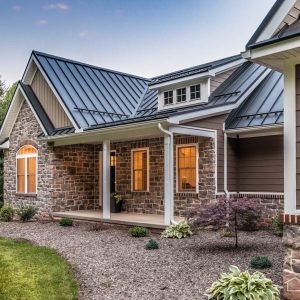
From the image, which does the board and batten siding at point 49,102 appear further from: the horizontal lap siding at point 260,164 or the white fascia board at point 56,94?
the horizontal lap siding at point 260,164

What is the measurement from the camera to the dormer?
1284cm

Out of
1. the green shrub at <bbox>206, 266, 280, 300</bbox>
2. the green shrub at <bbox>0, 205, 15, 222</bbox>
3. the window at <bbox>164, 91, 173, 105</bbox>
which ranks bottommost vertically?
the green shrub at <bbox>0, 205, 15, 222</bbox>

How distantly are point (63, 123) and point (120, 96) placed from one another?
3.00m

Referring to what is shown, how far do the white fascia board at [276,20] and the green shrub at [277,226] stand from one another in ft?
17.8

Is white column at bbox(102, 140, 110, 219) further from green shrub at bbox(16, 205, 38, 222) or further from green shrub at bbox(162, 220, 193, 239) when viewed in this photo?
green shrub at bbox(16, 205, 38, 222)

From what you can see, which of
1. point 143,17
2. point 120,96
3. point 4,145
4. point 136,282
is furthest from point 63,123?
point 136,282

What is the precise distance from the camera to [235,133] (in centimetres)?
1183

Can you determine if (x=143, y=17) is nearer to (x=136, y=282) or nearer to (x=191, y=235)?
(x=191, y=235)

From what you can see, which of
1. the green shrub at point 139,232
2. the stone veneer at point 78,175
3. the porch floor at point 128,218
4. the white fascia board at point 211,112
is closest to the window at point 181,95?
the stone veneer at point 78,175

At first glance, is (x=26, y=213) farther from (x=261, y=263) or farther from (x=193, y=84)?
(x=261, y=263)

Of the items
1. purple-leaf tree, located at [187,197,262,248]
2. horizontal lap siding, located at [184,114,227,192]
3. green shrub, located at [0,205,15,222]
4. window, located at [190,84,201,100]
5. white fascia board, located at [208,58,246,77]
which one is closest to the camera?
purple-leaf tree, located at [187,197,262,248]

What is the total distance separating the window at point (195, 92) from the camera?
1317cm

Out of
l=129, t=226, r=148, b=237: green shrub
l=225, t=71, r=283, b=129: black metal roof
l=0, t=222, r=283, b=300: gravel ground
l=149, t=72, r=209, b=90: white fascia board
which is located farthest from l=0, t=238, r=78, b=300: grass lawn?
l=149, t=72, r=209, b=90: white fascia board

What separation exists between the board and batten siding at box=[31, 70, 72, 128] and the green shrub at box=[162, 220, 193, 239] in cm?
616
